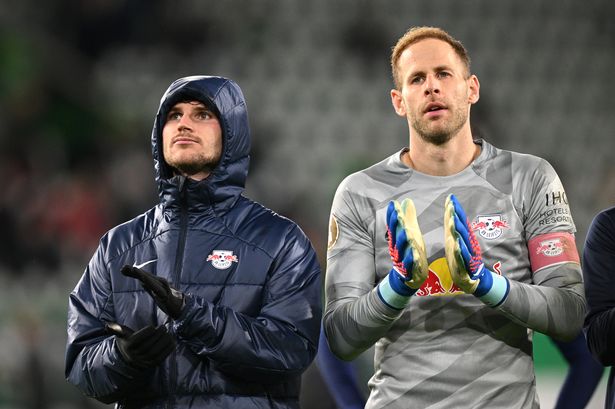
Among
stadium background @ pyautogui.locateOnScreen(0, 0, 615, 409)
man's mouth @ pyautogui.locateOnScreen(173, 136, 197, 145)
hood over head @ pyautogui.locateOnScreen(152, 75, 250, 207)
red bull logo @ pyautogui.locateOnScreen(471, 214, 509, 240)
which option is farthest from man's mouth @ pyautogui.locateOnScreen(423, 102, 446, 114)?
stadium background @ pyautogui.locateOnScreen(0, 0, 615, 409)

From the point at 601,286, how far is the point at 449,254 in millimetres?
619

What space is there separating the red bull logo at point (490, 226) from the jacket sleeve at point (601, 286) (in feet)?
0.99

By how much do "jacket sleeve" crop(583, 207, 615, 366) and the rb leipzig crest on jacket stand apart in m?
0.98

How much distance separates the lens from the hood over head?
9.68ft

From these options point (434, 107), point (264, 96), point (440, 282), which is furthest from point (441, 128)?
point (264, 96)

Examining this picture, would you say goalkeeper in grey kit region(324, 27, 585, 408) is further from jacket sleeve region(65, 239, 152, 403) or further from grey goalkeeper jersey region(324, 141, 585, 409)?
jacket sleeve region(65, 239, 152, 403)

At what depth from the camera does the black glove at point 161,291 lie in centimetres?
254

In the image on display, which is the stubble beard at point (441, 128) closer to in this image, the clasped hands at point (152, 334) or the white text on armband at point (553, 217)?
the white text on armband at point (553, 217)

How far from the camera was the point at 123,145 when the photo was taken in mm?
7121

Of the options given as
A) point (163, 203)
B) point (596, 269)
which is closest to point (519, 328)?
point (596, 269)

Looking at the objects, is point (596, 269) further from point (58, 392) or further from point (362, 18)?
point (362, 18)

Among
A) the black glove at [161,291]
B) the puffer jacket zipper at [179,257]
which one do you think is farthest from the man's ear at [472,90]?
the black glove at [161,291]

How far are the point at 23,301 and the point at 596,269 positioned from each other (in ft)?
14.6

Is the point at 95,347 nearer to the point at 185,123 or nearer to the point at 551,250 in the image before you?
the point at 185,123
